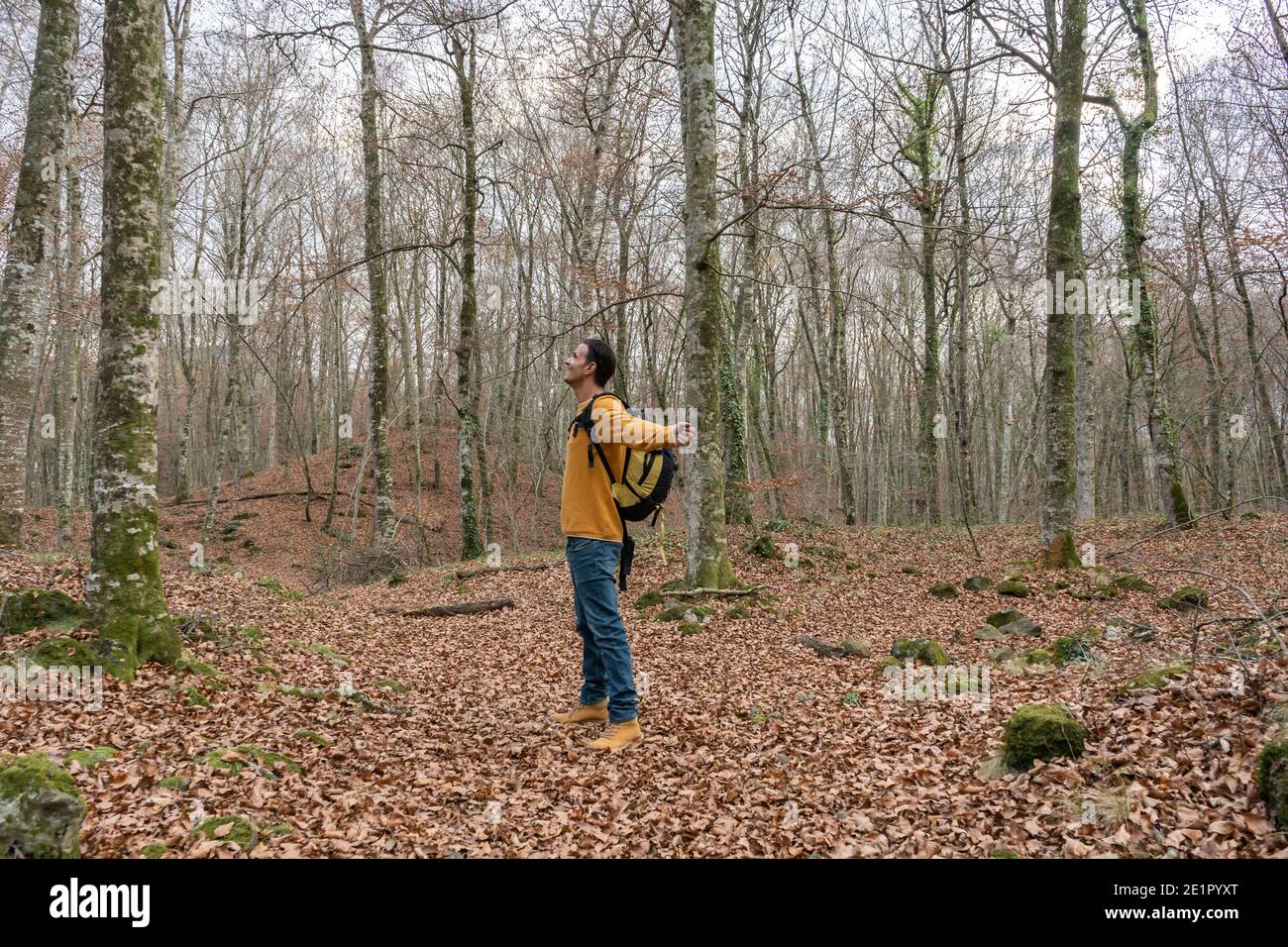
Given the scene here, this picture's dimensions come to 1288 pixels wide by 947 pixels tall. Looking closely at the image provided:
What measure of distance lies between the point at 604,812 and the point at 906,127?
1904 centimetres

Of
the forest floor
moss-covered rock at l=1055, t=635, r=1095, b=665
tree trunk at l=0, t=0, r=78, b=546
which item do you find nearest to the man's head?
the forest floor

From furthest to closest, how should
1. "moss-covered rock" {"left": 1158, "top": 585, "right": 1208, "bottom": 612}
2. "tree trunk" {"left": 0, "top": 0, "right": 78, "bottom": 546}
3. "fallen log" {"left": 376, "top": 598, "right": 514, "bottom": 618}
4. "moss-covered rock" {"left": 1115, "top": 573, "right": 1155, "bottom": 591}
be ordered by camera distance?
"fallen log" {"left": 376, "top": 598, "right": 514, "bottom": 618}, "moss-covered rock" {"left": 1115, "top": 573, "right": 1155, "bottom": 591}, "tree trunk" {"left": 0, "top": 0, "right": 78, "bottom": 546}, "moss-covered rock" {"left": 1158, "top": 585, "right": 1208, "bottom": 612}

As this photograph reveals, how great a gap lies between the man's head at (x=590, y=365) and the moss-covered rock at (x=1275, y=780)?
145 inches

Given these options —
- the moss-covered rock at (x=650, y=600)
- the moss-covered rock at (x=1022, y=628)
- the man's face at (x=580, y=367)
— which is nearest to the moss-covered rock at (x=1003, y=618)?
the moss-covered rock at (x=1022, y=628)

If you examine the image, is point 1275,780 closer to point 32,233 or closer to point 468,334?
point 32,233

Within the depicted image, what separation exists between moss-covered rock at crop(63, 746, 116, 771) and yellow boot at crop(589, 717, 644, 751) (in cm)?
267

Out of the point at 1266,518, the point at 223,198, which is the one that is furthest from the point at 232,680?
the point at 223,198

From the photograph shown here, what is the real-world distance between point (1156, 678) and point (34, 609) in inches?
309

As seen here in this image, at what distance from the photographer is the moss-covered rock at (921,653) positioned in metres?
6.62

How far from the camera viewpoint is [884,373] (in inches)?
1375

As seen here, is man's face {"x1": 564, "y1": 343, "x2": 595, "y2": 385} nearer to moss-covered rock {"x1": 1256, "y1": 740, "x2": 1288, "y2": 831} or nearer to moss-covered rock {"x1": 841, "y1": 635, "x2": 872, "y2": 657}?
moss-covered rock {"x1": 1256, "y1": 740, "x2": 1288, "y2": 831}

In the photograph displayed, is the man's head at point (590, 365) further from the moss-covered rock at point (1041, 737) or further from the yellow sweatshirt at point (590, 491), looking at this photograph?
the moss-covered rock at point (1041, 737)

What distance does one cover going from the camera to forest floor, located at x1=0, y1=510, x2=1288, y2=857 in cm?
317
